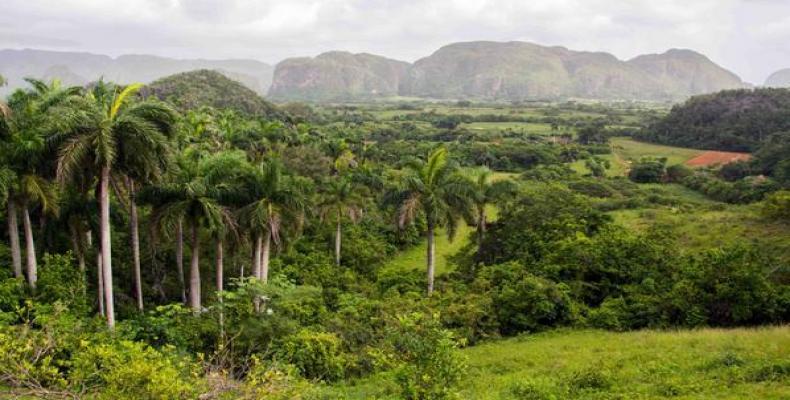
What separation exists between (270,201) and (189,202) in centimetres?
291

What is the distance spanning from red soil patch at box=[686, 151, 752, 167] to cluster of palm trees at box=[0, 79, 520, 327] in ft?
228

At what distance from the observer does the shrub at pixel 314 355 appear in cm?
1503

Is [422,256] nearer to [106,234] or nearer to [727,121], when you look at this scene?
[106,234]

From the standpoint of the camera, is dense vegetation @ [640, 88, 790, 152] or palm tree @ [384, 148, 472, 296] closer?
palm tree @ [384, 148, 472, 296]

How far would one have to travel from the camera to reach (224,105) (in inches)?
4235

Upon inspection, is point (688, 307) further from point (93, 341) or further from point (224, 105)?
point (224, 105)

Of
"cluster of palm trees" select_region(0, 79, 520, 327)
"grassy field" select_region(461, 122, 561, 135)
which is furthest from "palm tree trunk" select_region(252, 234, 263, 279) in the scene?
"grassy field" select_region(461, 122, 561, 135)

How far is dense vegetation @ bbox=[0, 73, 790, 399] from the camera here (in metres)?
10.1

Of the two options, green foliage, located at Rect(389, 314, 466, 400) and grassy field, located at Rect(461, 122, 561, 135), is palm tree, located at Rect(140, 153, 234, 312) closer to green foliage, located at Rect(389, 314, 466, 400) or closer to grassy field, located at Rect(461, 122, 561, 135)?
green foliage, located at Rect(389, 314, 466, 400)

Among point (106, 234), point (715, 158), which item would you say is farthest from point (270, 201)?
point (715, 158)

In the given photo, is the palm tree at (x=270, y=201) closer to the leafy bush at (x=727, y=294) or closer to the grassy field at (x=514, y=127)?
the leafy bush at (x=727, y=294)

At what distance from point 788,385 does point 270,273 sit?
20.1 metres

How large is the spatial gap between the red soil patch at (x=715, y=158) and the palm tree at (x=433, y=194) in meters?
69.7

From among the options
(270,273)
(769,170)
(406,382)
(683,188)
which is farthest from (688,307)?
(769,170)
